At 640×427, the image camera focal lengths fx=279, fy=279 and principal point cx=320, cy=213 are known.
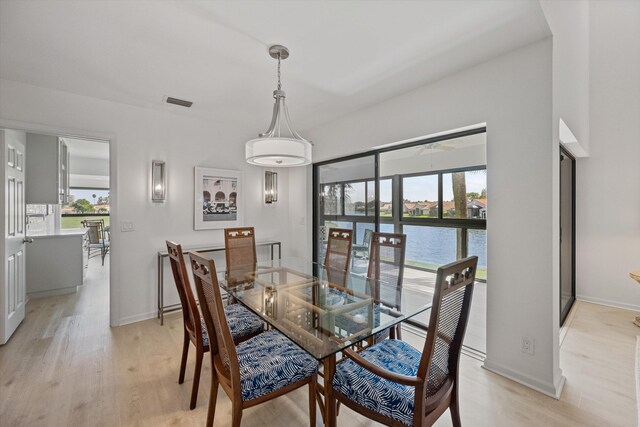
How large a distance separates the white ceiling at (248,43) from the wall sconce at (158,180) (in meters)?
0.77

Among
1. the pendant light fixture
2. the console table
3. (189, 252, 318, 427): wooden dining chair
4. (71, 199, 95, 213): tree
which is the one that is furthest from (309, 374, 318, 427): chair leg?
(71, 199, 95, 213): tree

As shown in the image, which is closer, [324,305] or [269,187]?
[324,305]

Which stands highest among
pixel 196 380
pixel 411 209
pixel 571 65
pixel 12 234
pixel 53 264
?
pixel 571 65

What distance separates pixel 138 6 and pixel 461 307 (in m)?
2.47

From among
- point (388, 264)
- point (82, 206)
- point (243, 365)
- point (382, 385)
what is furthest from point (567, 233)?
point (82, 206)

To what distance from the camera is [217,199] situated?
394 centimetres

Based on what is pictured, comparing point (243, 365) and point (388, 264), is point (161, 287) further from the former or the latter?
point (388, 264)

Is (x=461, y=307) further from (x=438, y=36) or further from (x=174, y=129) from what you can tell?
(x=174, y=129)

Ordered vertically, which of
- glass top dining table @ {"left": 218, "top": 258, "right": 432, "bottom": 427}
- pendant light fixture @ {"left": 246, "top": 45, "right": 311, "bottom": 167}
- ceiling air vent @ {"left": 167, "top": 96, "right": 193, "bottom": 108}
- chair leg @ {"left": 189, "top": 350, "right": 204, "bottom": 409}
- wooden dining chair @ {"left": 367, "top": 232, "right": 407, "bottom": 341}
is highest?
ceiling air vent @ {"left": 167, "top": 96, "right": 193, "bottom": 108}

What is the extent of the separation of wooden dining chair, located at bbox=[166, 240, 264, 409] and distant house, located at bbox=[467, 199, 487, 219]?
11.0 ft

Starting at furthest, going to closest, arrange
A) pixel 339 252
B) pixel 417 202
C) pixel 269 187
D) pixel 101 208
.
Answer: pixel 101 208 < pixel 417 202 < pixel 269 187 < pixel 339 252

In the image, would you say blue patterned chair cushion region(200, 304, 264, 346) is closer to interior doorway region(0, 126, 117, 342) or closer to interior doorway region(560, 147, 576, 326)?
interior doorway region(0, 126, 117, 342)

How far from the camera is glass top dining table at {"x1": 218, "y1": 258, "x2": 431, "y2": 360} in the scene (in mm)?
1502

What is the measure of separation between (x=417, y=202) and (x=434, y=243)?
709 millimetres
